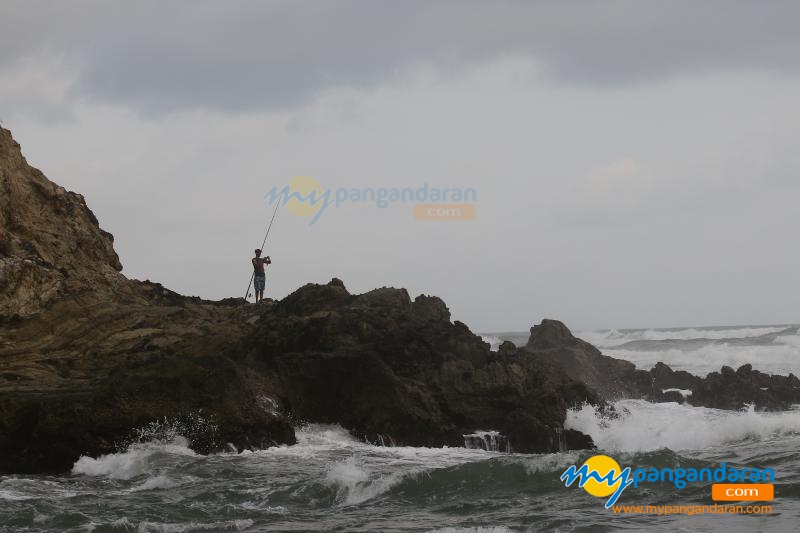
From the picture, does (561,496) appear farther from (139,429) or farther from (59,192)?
(59,192)

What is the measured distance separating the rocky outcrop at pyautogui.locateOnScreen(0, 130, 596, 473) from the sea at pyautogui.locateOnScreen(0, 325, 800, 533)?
1.66ft

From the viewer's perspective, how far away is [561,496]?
12.2 metres

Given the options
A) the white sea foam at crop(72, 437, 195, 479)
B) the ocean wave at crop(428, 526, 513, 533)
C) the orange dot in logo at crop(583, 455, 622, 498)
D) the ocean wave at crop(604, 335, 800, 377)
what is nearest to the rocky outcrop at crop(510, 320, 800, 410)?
the orange dot in logo at crop(583, 455, 622, 498)

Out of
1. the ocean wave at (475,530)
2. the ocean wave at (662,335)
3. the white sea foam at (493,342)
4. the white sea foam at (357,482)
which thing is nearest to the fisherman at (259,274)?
the white sea foam at (493,342)

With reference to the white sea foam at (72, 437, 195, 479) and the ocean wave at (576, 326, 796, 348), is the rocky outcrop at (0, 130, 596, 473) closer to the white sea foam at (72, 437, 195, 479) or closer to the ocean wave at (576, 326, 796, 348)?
the white sea foam at (72, 437, 195, 479)

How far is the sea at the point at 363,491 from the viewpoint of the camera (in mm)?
10750

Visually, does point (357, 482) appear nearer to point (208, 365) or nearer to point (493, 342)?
point (208, 365)

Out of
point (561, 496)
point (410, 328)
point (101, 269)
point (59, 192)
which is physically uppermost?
point (59, 192)

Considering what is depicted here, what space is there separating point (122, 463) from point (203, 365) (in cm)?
288

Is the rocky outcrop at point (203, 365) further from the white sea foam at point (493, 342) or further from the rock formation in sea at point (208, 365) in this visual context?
the white sea foam at point (493, 342)

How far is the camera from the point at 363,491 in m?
12.5

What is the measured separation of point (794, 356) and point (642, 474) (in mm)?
36585

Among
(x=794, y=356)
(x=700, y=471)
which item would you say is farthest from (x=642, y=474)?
(x=794, y=356)

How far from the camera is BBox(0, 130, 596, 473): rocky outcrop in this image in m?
15.1
